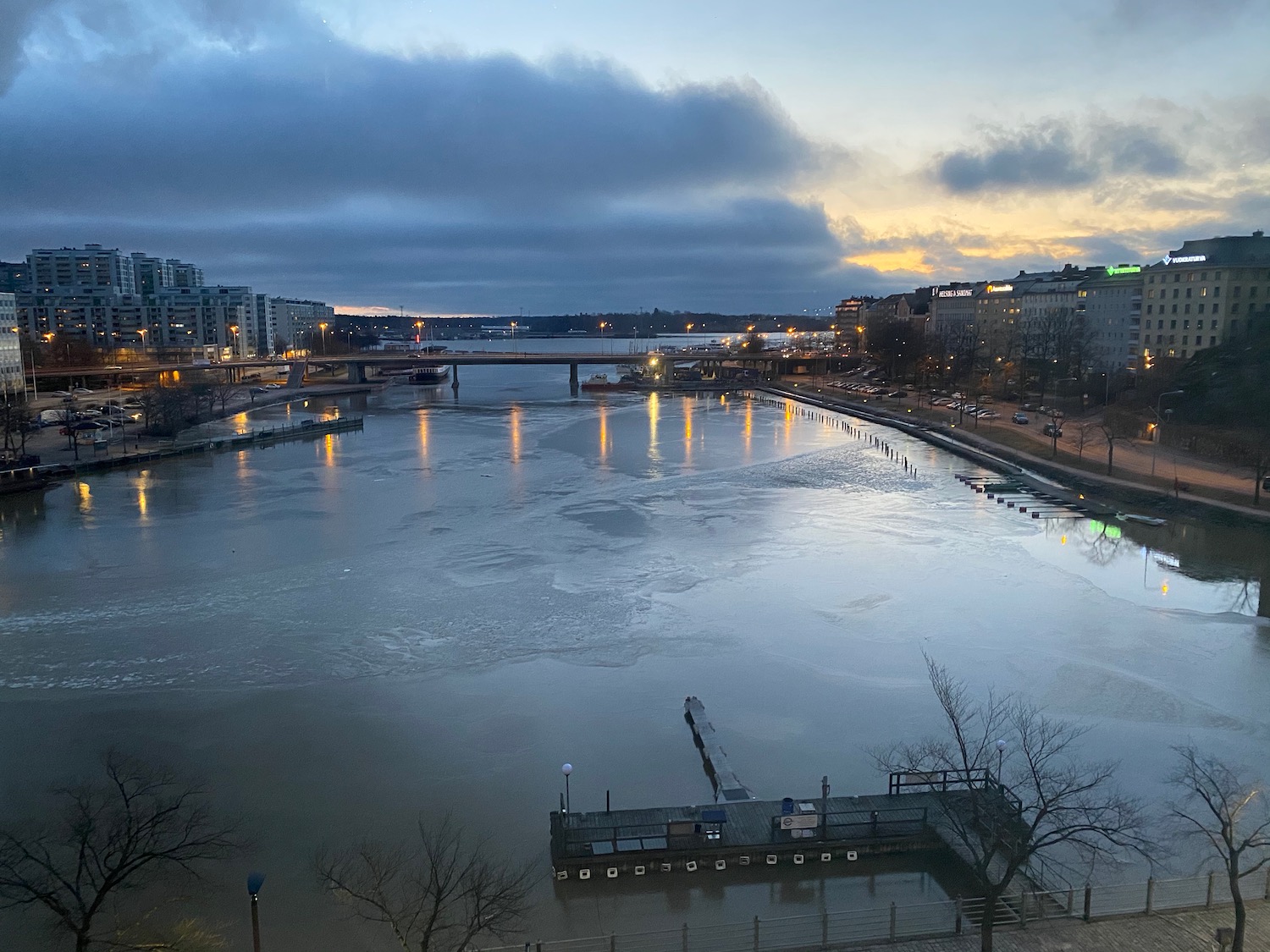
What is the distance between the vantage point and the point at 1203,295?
34250 millimetres

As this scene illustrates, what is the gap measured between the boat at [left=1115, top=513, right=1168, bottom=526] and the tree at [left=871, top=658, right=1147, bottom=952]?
35.6 feet

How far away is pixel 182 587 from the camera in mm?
12922

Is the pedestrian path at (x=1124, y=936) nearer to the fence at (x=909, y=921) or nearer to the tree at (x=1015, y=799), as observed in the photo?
the fence at (x=909, y=921)

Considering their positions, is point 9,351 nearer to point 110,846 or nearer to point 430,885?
point 110,846

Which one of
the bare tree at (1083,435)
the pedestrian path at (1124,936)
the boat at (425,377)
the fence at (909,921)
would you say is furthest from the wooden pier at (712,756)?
the boat at (425,377)

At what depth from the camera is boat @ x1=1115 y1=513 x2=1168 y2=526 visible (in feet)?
57.8

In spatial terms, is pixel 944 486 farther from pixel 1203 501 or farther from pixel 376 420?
pixel 376 420

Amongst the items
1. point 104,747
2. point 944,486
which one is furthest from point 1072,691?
point 944,486

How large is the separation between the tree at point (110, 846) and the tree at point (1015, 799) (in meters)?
4.74

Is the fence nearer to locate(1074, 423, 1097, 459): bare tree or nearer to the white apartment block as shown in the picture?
locate(1074, 423, 1097, 459): bare tree

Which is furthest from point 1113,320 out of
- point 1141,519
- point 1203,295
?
point 1141,519

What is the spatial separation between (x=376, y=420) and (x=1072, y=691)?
33.6m

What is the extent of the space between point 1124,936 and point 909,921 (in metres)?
1.17

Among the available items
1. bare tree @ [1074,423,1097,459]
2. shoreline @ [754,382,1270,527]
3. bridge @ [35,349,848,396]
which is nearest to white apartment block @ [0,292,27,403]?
bridge @ [35,349,848,396]
